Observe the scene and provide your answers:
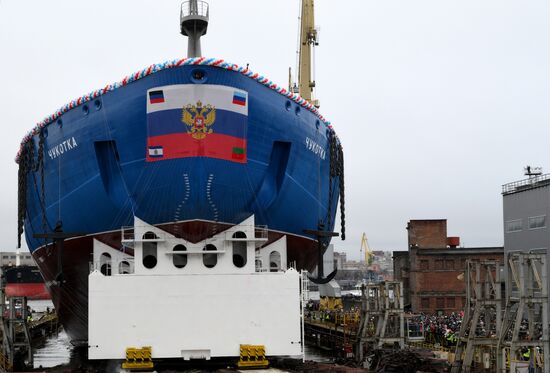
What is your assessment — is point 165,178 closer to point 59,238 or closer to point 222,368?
point 59,238

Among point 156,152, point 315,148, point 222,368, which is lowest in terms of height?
point 222,368

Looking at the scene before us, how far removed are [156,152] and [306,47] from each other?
38.3 meters

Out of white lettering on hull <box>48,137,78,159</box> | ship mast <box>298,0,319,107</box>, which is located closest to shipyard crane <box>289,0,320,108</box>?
ship mast <box>298,0,319,107</box>

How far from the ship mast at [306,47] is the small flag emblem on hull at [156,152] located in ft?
120

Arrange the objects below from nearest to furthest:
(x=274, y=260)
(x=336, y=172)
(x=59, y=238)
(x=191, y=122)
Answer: (x=191, y=122) → (x=59, y=238) → (x=274, y=260) → (x=336, y=172)

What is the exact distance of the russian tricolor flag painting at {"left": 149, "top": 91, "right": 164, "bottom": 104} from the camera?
17.3 metres

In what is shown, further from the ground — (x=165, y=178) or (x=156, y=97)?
(x=156, y=97)

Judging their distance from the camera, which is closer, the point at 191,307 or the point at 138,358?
the point at 138,358

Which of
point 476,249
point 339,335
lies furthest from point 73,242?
point 476,249

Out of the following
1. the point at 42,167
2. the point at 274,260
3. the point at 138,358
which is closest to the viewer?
the point at 138,358

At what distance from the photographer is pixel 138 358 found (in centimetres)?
1625

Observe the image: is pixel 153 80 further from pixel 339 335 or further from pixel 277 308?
pixel 339 335

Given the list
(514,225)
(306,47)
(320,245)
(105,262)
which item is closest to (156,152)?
(105,262)

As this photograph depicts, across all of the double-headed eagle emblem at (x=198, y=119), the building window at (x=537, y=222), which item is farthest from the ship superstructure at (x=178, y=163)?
the building window at (x=537, y=222)
